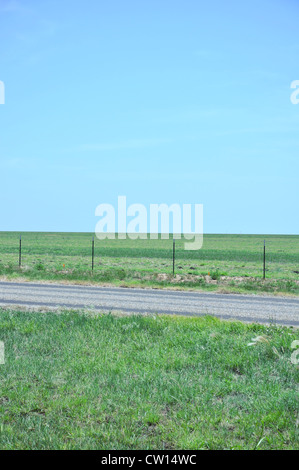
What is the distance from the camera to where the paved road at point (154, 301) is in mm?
13438

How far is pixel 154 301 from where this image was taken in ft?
51.5

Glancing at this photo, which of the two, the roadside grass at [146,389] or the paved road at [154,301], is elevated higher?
the roadside grass at [146,389]

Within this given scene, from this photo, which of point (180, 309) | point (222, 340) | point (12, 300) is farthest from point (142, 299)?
point (222, 340)

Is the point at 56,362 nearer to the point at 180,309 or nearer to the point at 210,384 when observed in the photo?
the point at 210,384

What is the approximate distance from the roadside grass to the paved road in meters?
3.88

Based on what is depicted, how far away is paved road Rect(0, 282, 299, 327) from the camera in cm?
1344

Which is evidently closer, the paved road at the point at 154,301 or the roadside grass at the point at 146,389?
the roadside grass at the point at 146,389

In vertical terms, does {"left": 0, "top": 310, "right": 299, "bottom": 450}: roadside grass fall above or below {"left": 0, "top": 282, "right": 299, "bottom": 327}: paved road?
above

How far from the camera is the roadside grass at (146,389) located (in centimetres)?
490

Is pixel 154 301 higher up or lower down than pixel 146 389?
lower down

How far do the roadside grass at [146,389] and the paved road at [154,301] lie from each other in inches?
153

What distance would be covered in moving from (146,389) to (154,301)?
9543 millimetres

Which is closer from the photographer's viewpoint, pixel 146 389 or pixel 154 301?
pixel 146 389

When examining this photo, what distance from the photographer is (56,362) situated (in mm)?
7293
